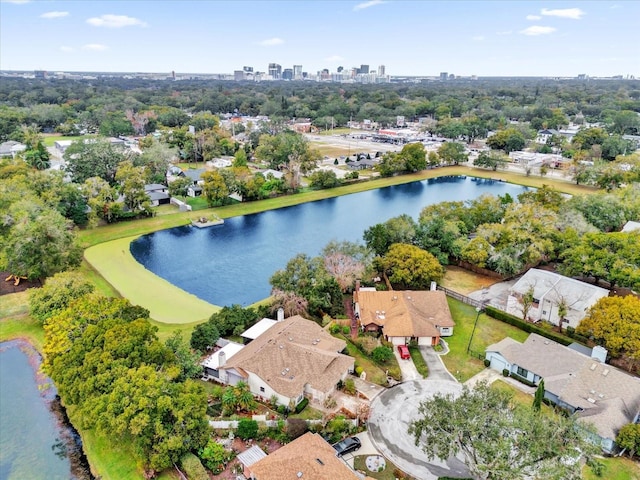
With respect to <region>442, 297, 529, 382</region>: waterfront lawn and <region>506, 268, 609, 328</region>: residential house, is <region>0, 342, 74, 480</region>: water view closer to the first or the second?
<region>442, 297, 529, 382</region>: waterfront lawn

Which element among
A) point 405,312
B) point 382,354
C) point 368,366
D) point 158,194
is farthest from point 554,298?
point 158,194

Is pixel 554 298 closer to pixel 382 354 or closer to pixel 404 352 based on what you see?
pixel 404 352

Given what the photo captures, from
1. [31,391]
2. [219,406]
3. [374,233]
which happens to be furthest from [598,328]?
[31,391]

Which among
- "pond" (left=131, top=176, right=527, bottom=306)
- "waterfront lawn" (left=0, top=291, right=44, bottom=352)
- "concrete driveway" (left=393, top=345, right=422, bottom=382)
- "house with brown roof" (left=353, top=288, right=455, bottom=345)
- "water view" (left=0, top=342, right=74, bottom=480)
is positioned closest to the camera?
"water view" (left=0, top=342, right=74, bottom=480)

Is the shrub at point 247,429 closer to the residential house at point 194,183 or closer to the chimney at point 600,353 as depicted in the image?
the chimney at point 600,353

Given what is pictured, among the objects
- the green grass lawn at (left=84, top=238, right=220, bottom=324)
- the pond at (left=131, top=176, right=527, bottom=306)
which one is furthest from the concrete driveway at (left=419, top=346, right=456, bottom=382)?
the green grass lawn at (left=84, top=238, right=220, bottom=324)

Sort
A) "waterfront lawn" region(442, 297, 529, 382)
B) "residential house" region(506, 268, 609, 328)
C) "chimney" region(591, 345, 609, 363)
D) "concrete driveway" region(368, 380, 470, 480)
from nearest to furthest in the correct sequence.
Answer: "concrete driveway" region(368, 380, 470, 480) → "chimney" region(591, 345, 609, 363) → "waterfront lawn" region(442, 297, 529, 382) → "residential house" region(506, 268, 609, 328)

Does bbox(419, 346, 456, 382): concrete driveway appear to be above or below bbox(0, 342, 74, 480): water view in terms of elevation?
above
